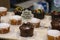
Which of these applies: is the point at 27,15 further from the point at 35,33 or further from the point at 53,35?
the point at 53,35

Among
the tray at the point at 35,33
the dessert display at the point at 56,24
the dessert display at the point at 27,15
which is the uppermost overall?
the dessert display at the point at 27,15

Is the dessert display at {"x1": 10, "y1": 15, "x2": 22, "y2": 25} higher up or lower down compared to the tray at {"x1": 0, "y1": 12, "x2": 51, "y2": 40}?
higher up

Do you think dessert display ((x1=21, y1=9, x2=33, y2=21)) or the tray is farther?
dessert display ((x1=21, y1=9, x2=33, y2=21))

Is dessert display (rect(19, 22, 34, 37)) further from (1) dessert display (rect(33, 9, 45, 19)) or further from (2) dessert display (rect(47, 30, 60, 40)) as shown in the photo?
(1) dessert display (rect(33, 9, 45, 19))

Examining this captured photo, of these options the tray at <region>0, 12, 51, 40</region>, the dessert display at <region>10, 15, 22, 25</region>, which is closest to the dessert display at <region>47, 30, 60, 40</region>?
the tray at <region>0, 12, 51, 40</region>

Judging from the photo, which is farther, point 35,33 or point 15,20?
point 15,20

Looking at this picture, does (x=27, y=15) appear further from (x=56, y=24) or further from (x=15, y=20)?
(x=56, y=24)

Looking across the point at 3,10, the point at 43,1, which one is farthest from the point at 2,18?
the point at 43,1

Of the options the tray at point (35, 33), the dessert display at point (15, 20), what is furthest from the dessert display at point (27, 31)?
the dessert display at point (15, 20)

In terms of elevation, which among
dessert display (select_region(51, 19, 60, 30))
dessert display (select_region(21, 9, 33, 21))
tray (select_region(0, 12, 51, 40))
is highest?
dessert display (select_region(21, 9, 33, 21))

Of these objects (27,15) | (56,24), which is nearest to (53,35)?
(56,24)

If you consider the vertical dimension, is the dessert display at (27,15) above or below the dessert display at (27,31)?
above

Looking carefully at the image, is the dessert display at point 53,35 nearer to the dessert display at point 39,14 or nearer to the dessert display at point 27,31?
the dessert display at point 27,31

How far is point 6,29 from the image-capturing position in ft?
3.31
